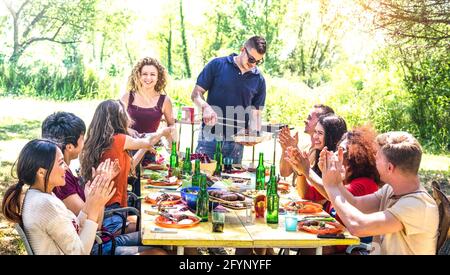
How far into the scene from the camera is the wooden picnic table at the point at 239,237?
2906 mm

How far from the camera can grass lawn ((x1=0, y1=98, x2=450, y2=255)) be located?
19.2ft

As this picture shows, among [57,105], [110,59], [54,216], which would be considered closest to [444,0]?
[54,216]

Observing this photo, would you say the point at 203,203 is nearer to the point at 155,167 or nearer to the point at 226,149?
the point at 155,167

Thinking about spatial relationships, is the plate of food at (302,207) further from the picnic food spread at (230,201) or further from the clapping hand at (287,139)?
the clapping hand at (287,139)

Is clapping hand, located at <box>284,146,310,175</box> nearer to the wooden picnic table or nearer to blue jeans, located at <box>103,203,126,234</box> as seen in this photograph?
the wooden picnic table

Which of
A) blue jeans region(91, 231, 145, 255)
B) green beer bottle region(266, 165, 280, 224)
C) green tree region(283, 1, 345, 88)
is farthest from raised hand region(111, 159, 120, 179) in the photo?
green tree region(283, 1, 345, 88)

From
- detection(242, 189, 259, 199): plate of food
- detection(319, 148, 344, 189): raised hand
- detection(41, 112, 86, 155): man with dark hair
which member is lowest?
detection(242, 189, 259, 199): plate of food

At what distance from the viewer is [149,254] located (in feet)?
11.0

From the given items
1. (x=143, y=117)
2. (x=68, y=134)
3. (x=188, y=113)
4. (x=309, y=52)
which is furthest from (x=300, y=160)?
Result: (x=309, y=52)

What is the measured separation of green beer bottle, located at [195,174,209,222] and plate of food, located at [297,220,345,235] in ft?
1.66

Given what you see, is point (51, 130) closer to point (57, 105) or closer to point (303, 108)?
point (303, 108)

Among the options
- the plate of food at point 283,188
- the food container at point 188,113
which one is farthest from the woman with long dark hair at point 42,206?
the food container at point 188,113

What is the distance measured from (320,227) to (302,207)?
1.56 feet

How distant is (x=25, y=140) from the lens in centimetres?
1186
